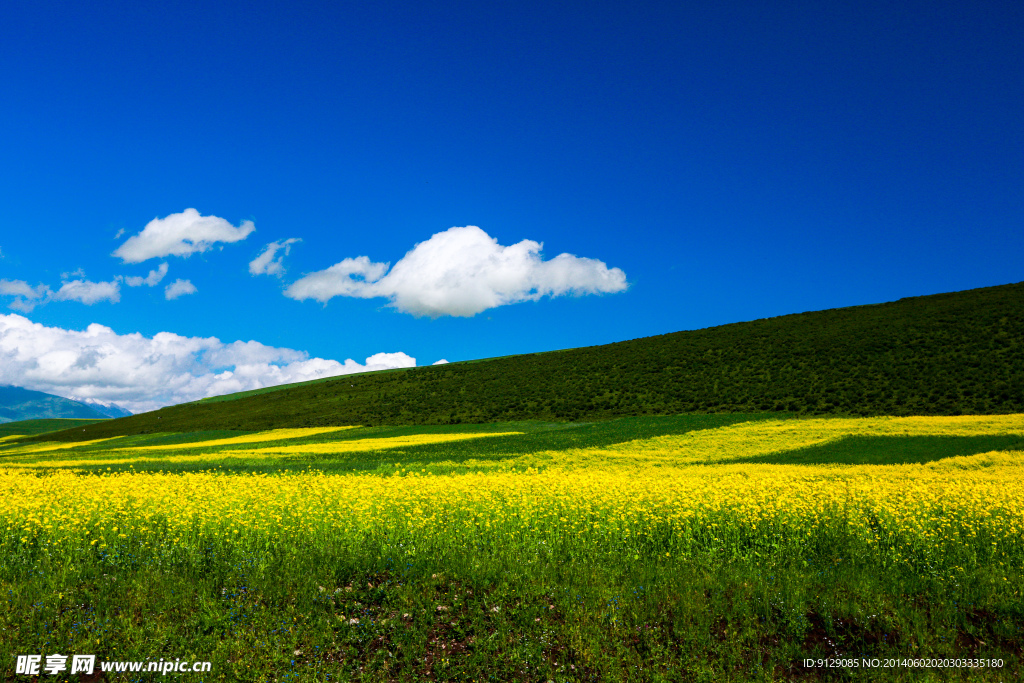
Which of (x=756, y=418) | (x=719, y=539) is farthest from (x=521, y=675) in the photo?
(x=756, y=418)

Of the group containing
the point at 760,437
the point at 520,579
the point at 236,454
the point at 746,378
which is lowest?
the point at 760,437

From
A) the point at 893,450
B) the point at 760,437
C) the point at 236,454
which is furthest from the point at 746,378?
the point at 236,454

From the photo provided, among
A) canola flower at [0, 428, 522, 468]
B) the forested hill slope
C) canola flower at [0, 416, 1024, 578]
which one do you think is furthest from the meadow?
the forested hill slope

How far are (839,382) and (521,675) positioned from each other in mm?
48596

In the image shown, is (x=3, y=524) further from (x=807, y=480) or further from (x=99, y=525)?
(x=807, y=480)

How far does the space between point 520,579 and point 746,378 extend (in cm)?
4975

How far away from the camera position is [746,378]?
52906 millimetres

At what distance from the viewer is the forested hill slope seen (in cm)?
4331

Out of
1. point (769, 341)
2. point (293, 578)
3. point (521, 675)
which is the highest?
point (769, 341)

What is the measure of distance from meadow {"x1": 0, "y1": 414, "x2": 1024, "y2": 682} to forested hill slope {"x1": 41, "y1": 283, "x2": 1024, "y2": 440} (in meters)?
33.1

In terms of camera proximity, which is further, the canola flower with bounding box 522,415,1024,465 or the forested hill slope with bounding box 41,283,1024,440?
the forested hill slope with bounding box 41,283,1024,440

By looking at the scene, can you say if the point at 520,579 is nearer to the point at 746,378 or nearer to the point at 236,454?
the point at 236,454

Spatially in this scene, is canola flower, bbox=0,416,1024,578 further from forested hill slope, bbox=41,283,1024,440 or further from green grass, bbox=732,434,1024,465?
forested hill slope, bbox=41,283,1024,440

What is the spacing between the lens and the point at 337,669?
6520 mm
